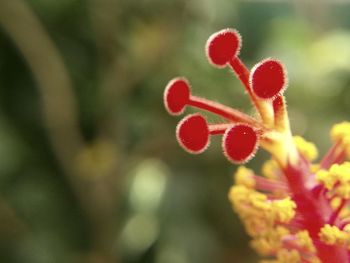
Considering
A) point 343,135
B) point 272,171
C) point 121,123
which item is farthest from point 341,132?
point 121,123

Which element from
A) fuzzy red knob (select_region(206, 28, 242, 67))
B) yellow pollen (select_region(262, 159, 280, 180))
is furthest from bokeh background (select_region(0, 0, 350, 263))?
fuzzy red knob (select_region(206, 28, 242, 67))

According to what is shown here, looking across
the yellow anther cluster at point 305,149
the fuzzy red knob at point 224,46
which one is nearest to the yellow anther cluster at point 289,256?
the yellow anther cluster at point 305,149

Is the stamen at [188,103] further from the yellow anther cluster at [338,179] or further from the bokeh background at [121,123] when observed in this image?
the bokeh background at [121,123]

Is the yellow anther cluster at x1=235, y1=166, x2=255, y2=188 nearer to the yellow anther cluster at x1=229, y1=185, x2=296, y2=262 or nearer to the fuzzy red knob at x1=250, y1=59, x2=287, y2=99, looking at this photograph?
the yellow anther cluster at x1=229, y1=185, x2=296, y2=262

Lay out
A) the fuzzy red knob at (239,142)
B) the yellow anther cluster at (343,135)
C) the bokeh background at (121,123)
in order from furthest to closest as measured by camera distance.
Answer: the bokeh background at (121,123), the yellow anther cluster at (343,135), the fuzzy red knob at (239,142)

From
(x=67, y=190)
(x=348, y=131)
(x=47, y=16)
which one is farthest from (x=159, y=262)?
(x=348, y=131)

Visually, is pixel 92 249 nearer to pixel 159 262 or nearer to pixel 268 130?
pixel 159 262

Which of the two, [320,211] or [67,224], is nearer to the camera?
[320,211]
